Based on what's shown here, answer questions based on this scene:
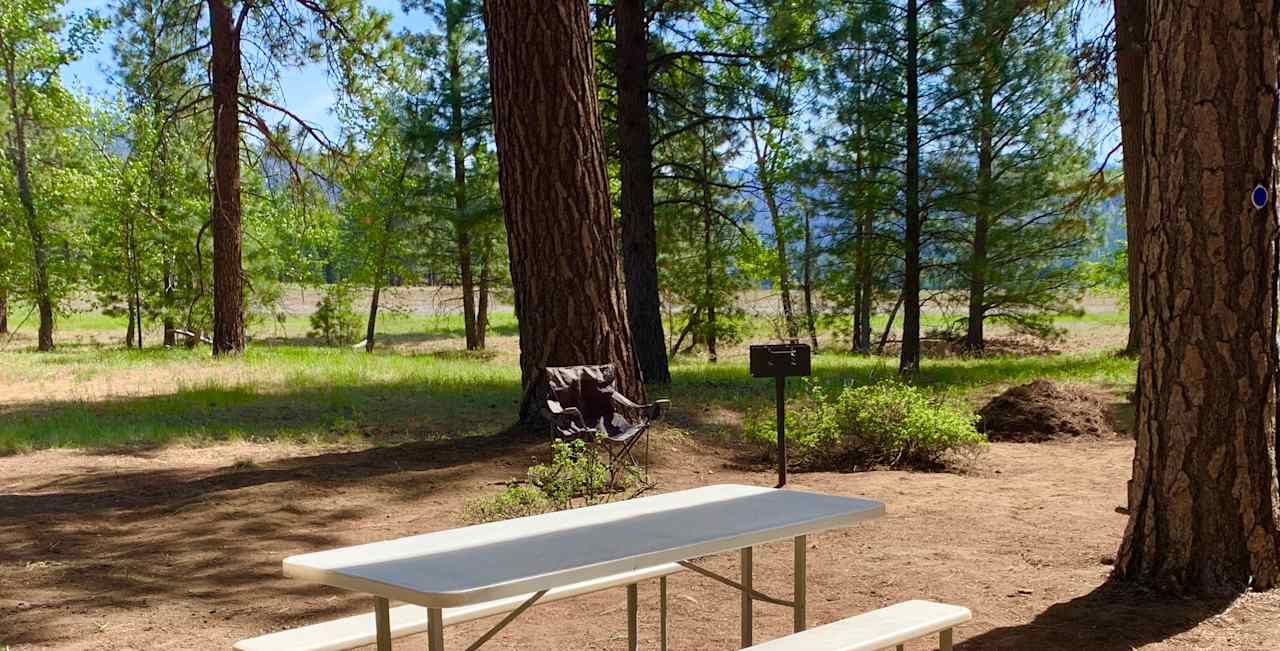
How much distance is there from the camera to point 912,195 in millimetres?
15430

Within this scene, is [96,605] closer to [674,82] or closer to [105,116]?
[674,82]

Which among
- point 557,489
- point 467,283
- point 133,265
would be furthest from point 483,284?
point 557,489

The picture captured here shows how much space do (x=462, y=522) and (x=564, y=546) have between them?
3.18m

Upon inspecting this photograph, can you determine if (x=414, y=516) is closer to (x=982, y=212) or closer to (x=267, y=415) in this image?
(x=267, y=415)

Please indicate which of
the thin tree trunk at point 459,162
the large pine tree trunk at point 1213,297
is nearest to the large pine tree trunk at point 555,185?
the large pine tree trunk at point 1213,297

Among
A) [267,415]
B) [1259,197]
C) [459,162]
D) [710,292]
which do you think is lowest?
[267,415]

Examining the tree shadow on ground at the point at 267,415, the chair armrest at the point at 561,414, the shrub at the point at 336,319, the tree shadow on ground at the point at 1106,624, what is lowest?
the tree shadow on ground at the point at 1106,624

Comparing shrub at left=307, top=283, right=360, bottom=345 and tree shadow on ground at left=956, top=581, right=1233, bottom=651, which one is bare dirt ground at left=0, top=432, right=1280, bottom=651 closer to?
tree shadow on ground at left=956, top=581, right=1233, bottom=651

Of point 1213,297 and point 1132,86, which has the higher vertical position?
point 1132,86

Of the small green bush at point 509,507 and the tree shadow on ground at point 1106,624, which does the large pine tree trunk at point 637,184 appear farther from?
the tree shadow on ground at point 1106,624

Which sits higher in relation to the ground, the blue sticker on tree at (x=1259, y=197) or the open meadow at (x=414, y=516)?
the blue sticker on tree at (x=1259, y=197)

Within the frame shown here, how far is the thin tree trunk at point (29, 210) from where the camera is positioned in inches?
1013

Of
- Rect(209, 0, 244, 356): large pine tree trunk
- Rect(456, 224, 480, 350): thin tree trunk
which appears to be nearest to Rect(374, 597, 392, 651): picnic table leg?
Rect(209, 0, 244, 356): large pine tree trunk

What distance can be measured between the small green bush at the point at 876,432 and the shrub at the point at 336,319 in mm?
26626
